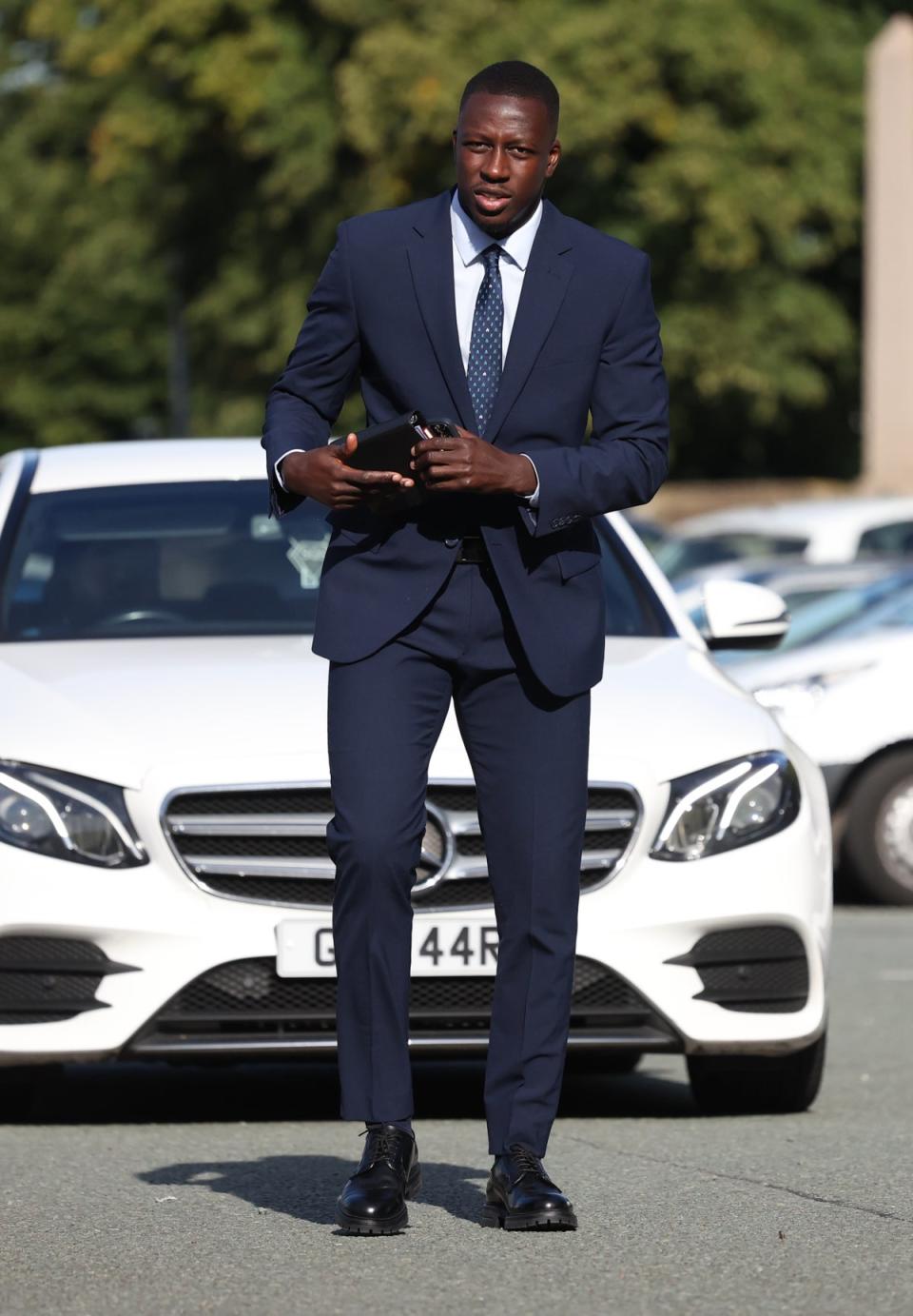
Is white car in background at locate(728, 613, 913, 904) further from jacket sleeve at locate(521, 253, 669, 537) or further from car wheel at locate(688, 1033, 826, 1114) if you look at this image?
jacket sleeve at locate(521, 253, 669, 537)

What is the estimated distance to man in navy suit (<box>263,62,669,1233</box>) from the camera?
4.78 meters

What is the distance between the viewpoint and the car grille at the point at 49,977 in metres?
6.22

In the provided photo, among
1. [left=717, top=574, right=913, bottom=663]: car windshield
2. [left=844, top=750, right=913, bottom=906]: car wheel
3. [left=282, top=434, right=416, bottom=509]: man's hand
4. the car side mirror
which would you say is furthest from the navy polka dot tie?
[left=717, top=574, right=913, bottom=663]: car windshield

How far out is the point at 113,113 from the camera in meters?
37.7

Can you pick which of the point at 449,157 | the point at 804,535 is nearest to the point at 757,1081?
the point at 804,535

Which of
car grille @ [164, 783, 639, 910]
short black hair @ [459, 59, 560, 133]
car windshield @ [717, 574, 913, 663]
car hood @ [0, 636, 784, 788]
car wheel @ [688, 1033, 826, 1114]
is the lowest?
car wheel @ [688, 1033, 826, 1114]

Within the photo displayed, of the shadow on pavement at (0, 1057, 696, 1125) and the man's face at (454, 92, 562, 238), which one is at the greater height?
the man's face at (454, 92, 562, 238)

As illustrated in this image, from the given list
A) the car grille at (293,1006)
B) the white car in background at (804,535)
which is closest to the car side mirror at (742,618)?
the car grille at (293,1006)

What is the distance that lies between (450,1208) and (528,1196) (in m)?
0.37

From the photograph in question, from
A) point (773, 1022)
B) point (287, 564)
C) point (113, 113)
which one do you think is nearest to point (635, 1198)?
point (773, 1022)

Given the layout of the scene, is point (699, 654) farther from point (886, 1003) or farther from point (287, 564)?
point (886, 1003)

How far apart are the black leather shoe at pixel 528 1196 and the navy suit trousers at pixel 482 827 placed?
3 centimetres

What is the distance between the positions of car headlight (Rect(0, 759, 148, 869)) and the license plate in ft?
1.22

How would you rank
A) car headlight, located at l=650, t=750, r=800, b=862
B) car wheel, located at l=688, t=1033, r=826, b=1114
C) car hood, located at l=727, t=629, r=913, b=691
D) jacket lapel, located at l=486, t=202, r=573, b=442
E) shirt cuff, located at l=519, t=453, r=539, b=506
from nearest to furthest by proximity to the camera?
1. shirt cuff, located at l=519, t=453, r=539, b=506
2. jacket lapel, located at l=486, t=202, r=573, b=442
3. car headlight, located at l=650, t=750, r=800, b=862
4. car wheel, located at l=688, t=1033, r=826, b=1114
5. car hood, located at l=727, t=629, r=913, b=691
